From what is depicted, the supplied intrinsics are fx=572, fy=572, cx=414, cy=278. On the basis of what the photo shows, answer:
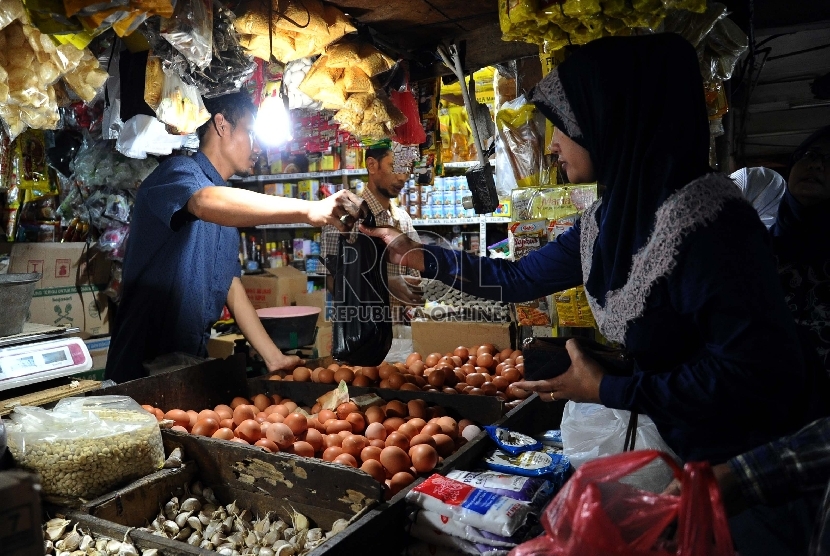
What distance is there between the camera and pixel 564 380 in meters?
1.53

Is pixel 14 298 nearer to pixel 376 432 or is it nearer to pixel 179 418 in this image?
pixel 179 418

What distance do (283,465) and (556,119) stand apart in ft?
4.07

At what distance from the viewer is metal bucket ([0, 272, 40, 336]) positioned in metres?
1.66

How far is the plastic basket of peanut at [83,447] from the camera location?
146cm

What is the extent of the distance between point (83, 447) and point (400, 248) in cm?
122

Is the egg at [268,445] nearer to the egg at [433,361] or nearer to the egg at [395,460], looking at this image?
the egg at [395,460]

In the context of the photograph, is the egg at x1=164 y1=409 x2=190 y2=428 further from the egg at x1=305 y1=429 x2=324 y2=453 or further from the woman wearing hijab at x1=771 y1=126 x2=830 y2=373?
→ the woman wearing hijab at x1=771 y1=126 x2=830 y2=373

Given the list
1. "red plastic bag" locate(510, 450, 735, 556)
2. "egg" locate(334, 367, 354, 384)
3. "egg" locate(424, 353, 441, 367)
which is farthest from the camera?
"egg" locate(424, 353, 441, 367)

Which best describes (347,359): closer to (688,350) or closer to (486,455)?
(486,455)

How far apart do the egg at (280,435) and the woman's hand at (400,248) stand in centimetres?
75

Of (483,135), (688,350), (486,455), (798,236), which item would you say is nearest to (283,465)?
(486,455)

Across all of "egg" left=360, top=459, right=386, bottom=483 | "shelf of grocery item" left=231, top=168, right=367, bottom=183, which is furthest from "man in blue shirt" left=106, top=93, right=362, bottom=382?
"shelf of grocery item" left=231, top=168, right=367, bottom=183

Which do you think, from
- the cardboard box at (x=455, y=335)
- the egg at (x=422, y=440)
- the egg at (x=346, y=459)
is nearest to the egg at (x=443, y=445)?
the egg at (x=422, y=440)

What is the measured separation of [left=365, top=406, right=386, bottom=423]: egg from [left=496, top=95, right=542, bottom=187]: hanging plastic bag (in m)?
1.39
